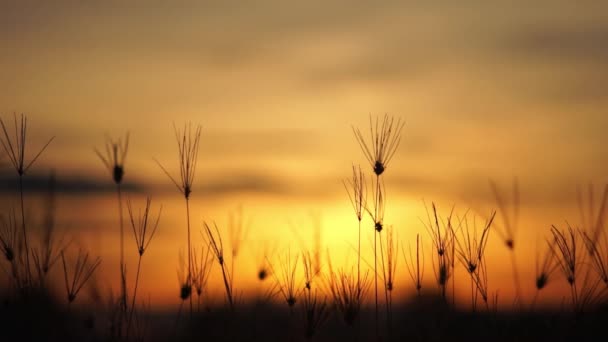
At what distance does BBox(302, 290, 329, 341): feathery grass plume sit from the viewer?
11156 mm

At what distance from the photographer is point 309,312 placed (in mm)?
11164

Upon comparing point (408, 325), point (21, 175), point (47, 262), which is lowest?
point (408, 325)

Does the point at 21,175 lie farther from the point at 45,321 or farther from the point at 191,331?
the point at 191,331

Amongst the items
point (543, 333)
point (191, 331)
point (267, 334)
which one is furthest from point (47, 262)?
point (543, 333)

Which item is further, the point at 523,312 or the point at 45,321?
the point at 523,312

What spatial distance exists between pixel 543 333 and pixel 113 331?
5.47 meters

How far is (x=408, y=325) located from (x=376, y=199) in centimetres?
208

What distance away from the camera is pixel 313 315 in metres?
11.2

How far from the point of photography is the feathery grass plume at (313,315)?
1116 cm

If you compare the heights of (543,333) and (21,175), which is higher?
(21,175)

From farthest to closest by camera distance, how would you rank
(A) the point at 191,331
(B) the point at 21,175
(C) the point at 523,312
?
(C) the point at 523,312, (A) the point at 191,331, (B) the point at 21,175

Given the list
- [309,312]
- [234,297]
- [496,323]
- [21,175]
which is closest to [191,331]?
[234,297]

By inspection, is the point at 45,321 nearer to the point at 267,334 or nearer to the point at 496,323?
the point at 267,334

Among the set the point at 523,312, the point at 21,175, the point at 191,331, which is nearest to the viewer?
the point at 21,175
